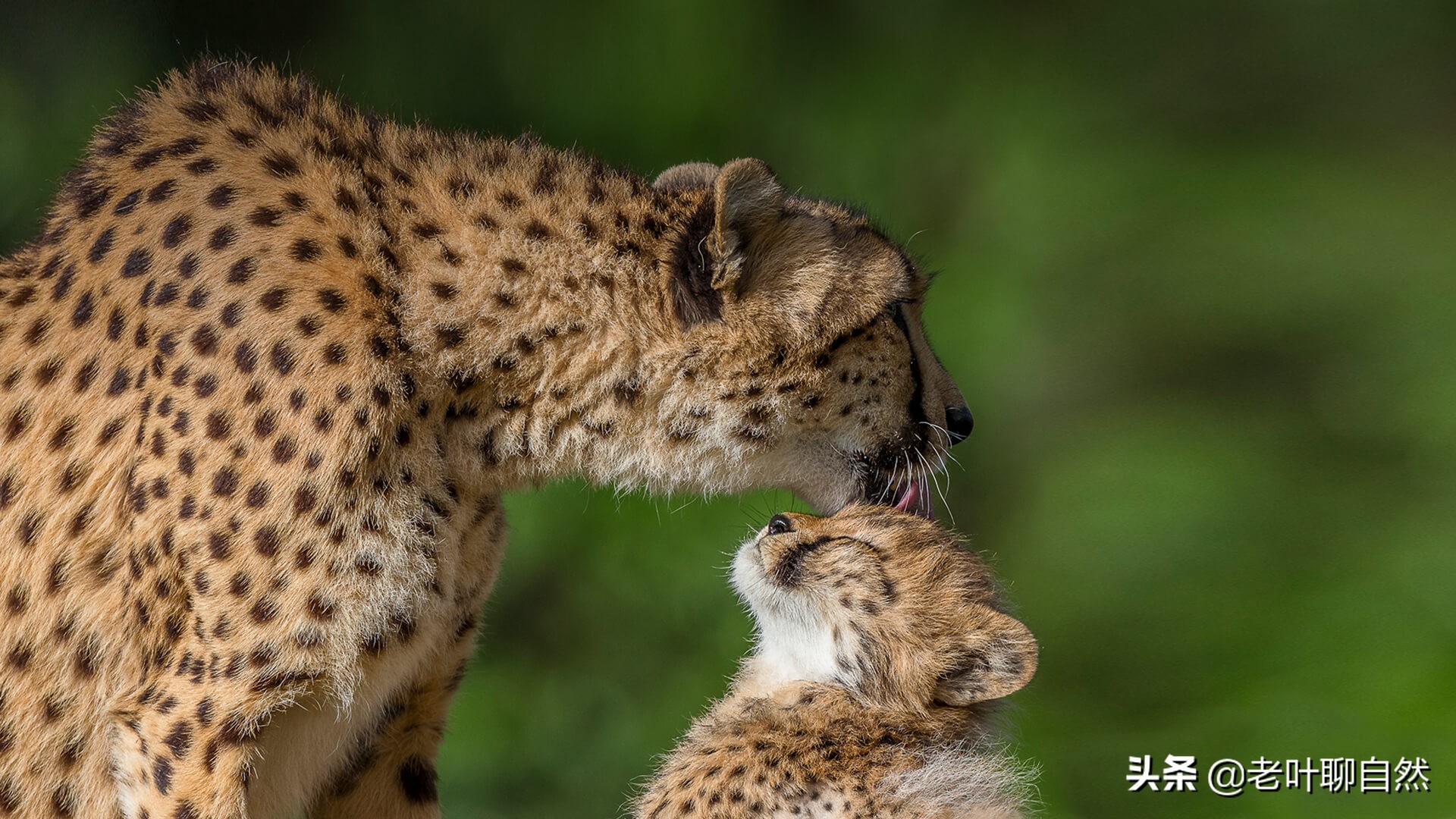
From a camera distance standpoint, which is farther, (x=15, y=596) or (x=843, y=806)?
(x=843, y=806)

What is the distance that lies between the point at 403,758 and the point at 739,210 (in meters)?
1.03

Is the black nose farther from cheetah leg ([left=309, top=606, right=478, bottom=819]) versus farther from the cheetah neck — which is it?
cheetah leg ([left=309, top=606, right=478, bottom=819])

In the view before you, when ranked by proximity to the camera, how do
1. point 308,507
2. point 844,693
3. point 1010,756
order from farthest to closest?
point 1010,756
point 844,693
point 308,507

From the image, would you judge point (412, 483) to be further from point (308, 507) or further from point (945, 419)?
point (945, 419)

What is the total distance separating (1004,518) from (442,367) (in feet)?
8.54

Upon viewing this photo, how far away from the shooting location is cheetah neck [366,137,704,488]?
2.07 m

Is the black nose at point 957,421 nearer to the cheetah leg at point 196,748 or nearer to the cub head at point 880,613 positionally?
the cub head at point 880,613

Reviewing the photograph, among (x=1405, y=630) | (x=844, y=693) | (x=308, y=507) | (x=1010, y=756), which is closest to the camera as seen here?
(x=308, y=507)

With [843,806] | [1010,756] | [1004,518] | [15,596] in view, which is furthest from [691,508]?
[15,596]

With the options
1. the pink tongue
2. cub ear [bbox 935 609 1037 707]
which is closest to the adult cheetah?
the pink tongue

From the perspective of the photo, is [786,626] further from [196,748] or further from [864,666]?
[196,748]

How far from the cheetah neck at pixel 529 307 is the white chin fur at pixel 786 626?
39 centimetres

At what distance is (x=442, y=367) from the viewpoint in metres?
2.05

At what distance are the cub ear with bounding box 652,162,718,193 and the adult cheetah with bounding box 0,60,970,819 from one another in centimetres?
9
